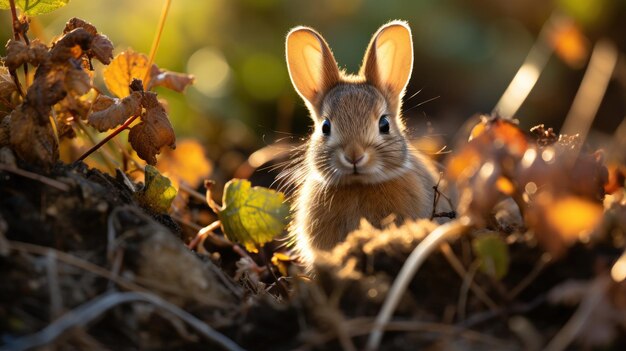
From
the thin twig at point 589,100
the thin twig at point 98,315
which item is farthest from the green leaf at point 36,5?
the thin twig at point 589,100

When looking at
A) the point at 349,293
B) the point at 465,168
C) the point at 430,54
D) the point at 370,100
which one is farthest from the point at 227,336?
the point at 430,54

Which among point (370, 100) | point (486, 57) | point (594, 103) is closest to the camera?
point (370, 100)

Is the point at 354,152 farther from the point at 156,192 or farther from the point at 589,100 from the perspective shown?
the point at 589,100

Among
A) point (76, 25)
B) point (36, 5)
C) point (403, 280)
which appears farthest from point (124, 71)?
point (403, 280)

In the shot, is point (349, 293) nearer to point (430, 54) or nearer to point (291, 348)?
point (291, 348)

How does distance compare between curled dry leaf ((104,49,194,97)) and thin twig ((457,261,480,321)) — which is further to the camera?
curled dry leaf ((104,49,194,97))

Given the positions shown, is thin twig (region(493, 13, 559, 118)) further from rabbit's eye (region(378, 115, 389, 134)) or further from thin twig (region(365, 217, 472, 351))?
thin twig (region(365, 217, 472, 351))

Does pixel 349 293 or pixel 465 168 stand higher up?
pixel 465 168

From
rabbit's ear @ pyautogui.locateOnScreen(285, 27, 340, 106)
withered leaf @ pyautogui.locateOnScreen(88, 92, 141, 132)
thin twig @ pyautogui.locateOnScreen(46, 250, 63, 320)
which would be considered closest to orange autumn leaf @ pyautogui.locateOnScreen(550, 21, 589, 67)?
rabbit's ear @ pyautogui.locateOnScreen(285, 27, 340, 106)
